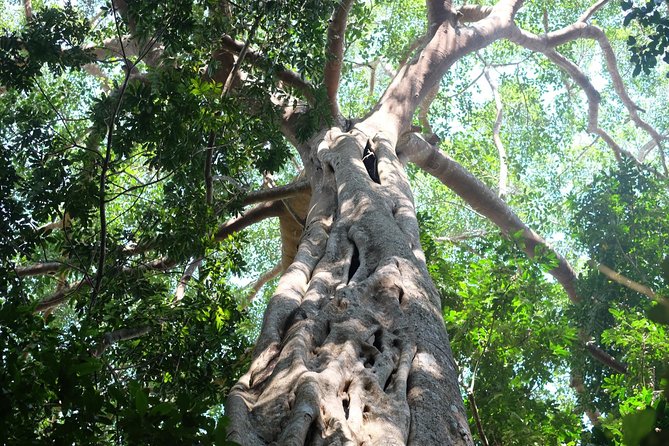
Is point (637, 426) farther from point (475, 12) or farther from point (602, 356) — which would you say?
point (475, 12)

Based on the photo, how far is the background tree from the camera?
8.42 feet

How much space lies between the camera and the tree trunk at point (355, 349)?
2545 millimetres

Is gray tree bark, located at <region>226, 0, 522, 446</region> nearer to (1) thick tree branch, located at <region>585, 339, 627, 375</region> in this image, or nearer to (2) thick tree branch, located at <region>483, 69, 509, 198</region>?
(1) thick tree branch, located at <region>585, 339, 627, 375</region>

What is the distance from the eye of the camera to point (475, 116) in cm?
1375

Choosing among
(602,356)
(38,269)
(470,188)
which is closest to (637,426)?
(38,269)

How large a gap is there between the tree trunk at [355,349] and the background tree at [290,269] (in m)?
0.01

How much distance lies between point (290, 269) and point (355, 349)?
114 cm

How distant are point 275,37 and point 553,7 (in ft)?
31.6

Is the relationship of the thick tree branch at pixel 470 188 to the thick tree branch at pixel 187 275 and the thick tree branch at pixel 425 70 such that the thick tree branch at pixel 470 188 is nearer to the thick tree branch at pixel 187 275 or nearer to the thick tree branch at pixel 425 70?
the thick tree branch at pixel 425 70

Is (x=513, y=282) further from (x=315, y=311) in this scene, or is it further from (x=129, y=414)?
(x=129, y=414)

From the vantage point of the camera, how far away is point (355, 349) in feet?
10.2

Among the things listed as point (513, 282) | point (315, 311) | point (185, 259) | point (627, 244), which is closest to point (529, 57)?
point (627, 244)

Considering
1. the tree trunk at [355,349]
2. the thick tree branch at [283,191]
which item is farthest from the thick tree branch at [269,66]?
the tree trunk at [355,349]

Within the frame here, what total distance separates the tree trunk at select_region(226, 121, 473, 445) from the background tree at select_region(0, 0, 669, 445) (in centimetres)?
1
